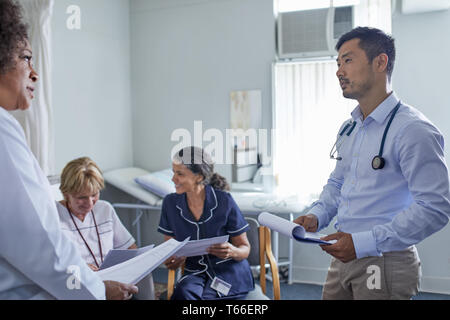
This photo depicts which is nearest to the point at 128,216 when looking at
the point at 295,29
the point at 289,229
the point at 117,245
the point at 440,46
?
the point at 117,245

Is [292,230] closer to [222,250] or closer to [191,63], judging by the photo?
[222,250]

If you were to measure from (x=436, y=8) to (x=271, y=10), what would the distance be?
115cm

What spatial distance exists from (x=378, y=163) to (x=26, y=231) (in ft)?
2.97

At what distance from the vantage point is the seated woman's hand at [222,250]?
5.36 feet

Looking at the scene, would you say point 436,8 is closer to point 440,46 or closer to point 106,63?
point 440,46

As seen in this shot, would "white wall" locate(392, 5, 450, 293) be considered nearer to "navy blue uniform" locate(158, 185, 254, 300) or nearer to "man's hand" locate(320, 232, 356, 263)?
"navy blue uniform" locate(158, 185, 254, 300)

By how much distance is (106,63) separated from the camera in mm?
3133

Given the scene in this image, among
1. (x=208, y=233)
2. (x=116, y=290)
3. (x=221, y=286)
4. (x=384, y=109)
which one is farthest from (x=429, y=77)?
(x=116, y=290)

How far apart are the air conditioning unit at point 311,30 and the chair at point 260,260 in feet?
5.01

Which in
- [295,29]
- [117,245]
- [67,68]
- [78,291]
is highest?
[295,29]

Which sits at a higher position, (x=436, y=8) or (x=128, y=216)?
(x=436, y=8)

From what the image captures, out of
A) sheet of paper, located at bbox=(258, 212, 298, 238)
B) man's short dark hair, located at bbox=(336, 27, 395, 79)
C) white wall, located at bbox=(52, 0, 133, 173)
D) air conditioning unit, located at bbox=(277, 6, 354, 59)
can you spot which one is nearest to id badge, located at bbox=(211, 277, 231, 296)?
sheet of paper, located at bbox=(258, 212, 298, 238)
